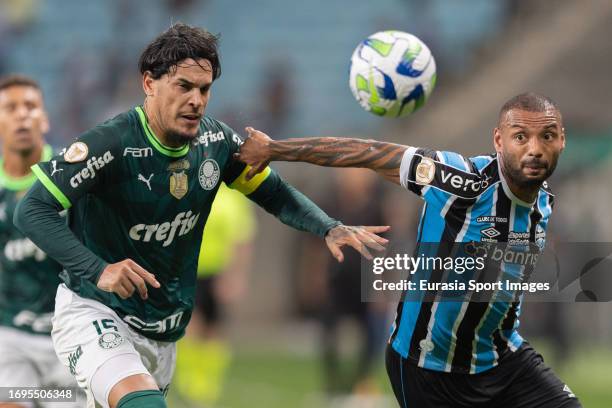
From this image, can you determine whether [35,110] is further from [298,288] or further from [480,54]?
[480,54]

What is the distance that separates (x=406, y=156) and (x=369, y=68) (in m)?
1.01

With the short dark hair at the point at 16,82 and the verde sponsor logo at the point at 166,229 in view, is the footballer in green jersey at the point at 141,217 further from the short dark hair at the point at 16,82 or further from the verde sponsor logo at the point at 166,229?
Answer: the short dark hair at the point at 16,82

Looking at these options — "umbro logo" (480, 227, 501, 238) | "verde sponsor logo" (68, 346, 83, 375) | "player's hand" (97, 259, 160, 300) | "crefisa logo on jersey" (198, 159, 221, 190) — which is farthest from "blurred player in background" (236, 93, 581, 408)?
"verde sponsor logo" (68, 346, 83, 375)

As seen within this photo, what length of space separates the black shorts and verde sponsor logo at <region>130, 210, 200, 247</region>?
1.36 meters

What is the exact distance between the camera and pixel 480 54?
65.2ft

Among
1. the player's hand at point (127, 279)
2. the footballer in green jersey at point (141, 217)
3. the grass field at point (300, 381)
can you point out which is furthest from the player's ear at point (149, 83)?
the grass field at point (300, 381)

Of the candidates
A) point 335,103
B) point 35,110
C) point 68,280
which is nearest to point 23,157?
point 35,110

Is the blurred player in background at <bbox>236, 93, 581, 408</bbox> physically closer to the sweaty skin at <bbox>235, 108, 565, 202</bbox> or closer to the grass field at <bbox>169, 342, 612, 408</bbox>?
the sweaty skin at <bbox>235, 108, 565, 202</bbox>

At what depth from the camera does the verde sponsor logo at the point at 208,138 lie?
590 cm

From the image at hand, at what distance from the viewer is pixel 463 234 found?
559 centimetres

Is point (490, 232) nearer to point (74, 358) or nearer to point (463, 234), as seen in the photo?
point (463, 234)

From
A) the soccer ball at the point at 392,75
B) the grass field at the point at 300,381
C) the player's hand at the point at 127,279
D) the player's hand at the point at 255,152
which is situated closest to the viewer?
the player's hand at the point at 127,279

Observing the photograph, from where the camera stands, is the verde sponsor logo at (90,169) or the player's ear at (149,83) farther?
the player's ear at (149,83)

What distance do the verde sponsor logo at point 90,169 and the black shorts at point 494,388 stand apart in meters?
1.88
